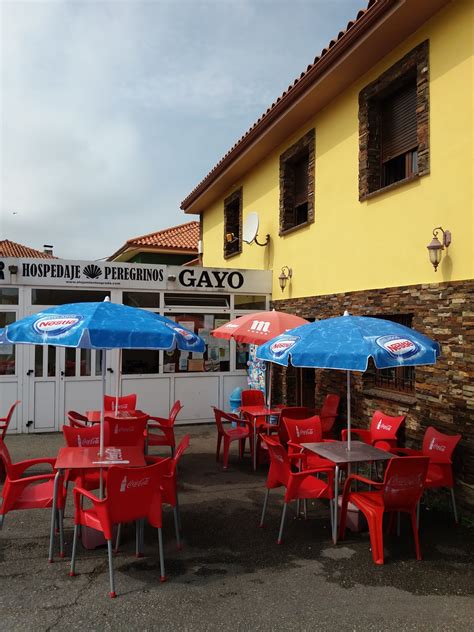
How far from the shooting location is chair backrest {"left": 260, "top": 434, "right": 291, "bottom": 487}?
15.6ft

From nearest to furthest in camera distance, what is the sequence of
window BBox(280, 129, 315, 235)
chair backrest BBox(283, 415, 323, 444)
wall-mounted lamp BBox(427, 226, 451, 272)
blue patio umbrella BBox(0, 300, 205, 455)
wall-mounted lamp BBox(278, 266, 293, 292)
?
blue patio umbrella BBox(0, 300, 205, 455) < wall-mounted lamp BBox(427, 226, 451, 272) < chair backrest BBox(283, 415, 323, 444) < window BBox(280, 129, 315, 235) < wall-mounted lamp BBox(278, 266, 293, 292)

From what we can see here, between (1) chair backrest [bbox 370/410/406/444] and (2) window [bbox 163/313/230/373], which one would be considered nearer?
(1) chair backrest [bbox 370/410/406/444]

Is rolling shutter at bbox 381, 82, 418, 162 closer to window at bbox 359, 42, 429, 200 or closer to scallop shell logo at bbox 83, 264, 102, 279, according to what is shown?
window at bbox 359, 42, 429, 200

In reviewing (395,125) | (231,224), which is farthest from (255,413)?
(231,224)

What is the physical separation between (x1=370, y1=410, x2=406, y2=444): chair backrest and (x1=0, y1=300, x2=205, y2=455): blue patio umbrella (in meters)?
3.46

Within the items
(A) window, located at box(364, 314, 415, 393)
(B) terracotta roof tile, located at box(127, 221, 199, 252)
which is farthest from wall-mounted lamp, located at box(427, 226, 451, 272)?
(B) terracotta roof tile, located at box(127, 221, 199, 252)

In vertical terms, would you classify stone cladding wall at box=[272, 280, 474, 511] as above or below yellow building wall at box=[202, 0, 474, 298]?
below

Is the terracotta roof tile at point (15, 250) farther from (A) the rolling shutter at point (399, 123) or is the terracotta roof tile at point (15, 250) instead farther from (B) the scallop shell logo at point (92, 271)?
(A) the rolling shutter at point (399, 123)

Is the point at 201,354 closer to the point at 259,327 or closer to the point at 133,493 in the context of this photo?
the point at 259,327

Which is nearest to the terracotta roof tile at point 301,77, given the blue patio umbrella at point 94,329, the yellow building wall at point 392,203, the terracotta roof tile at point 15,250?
the yellow building wall at point 392,203

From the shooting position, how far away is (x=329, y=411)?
819cm

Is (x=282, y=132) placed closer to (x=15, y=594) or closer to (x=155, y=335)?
(x=155, y=335)

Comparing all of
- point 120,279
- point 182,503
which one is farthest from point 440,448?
point 120,279

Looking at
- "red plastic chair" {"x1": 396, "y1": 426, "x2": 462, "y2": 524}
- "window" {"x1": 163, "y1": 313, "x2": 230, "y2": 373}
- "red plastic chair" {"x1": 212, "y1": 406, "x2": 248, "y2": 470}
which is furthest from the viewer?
"window" {"x1": 163, "y1": 313, "x2": 230, "y2": 373}
